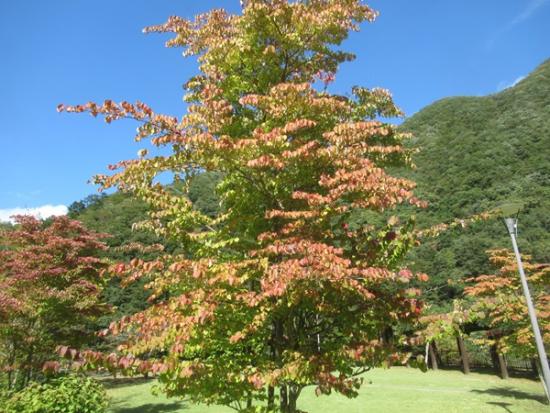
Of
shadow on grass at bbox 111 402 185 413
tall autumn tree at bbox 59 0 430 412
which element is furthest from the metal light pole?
shadow on grass at bbox 111 402 185 413

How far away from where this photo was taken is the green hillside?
41.7 m

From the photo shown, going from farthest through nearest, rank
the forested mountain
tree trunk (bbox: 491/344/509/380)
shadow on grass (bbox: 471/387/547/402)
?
the forested mountain, tree trunk (bbox: 491/344/509/380), shadow on grass (bbox: 471/387/547/402)

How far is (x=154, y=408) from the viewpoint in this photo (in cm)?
1695

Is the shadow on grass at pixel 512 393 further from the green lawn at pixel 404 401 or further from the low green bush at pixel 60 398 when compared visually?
the low green bush at pixel 60 398

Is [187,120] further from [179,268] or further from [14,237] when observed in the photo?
[14,237]

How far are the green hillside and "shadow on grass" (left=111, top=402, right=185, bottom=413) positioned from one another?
20154mm

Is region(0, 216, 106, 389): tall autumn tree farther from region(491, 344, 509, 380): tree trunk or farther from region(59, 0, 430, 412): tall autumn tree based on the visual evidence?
region(491, 344, 509, 380): tree trunk

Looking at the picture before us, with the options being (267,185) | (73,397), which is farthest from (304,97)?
(73,397)

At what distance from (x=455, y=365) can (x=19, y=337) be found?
3686cm

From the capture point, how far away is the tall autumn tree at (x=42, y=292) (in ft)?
39.4

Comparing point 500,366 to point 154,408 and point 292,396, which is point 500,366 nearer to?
point 154,408

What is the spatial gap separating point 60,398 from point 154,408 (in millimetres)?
10177

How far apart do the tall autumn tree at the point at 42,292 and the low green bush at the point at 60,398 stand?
10.5 ft

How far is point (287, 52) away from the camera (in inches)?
270
